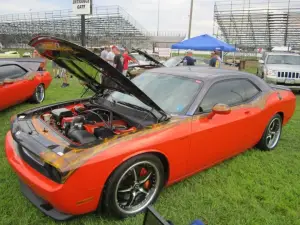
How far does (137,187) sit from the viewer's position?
2.80 m

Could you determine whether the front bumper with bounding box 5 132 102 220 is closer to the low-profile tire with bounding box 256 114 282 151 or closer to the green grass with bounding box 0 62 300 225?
the green grass with bounding box 0 62 300 225

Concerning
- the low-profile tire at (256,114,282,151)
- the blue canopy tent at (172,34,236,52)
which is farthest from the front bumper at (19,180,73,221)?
the blue canopy tent at (172,34,236,52)

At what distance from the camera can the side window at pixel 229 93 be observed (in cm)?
341

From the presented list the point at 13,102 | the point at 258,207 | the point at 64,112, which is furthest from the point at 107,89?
the point at 13,102

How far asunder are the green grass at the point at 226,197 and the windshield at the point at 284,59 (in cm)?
805

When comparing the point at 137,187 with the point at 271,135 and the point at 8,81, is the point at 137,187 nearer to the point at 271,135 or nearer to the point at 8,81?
the point at 271,135

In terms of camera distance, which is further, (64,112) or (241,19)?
(241,19)

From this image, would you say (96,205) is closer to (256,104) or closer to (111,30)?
(256,104)

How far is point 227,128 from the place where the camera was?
11.3ft

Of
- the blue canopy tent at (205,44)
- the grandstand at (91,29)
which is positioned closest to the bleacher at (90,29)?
the grandstand at (91,29)

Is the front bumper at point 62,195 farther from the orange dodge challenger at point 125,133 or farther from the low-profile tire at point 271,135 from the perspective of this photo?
the low-profile tire at point 271,135

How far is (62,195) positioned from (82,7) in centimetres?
1235

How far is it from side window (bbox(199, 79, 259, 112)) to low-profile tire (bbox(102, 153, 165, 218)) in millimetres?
909

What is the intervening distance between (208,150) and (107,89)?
1510mm
